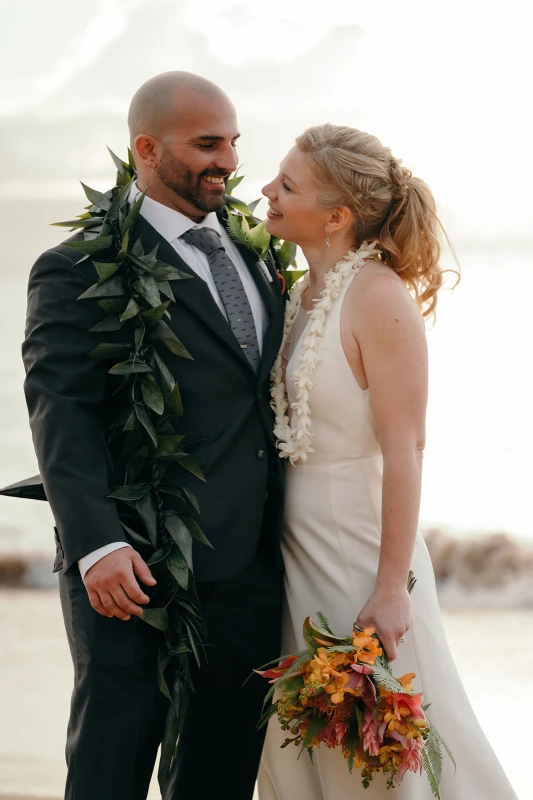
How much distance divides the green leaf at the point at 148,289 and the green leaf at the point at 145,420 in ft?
0.67

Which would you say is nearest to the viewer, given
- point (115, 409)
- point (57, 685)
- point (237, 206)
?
point (115, 409)

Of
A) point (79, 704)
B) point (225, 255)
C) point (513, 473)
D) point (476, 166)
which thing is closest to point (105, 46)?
point (476, 166)

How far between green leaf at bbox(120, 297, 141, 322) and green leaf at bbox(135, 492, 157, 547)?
35 centimetres

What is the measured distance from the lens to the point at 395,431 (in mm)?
2027

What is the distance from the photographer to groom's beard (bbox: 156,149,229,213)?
219 centimetres

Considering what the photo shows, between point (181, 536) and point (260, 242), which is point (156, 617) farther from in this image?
point (260, 242)

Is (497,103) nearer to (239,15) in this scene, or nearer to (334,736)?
(239,15)

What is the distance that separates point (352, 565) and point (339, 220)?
0.74 metres

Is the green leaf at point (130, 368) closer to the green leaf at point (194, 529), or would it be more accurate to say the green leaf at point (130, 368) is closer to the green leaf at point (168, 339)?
the green leaf at point (168, 339)

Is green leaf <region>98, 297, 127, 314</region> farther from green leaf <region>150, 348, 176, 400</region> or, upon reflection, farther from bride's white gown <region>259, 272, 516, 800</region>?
bride's white gown <region>259, 272, 516, 800</region>

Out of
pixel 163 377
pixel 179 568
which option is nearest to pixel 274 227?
pixel 163 377

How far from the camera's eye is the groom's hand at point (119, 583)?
192cm

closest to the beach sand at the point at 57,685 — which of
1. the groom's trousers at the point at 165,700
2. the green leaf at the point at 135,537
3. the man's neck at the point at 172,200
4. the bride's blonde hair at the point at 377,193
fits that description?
the groom's trousers at the point at 165,700

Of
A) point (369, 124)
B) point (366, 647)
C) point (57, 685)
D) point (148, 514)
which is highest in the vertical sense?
point (369, 124)
